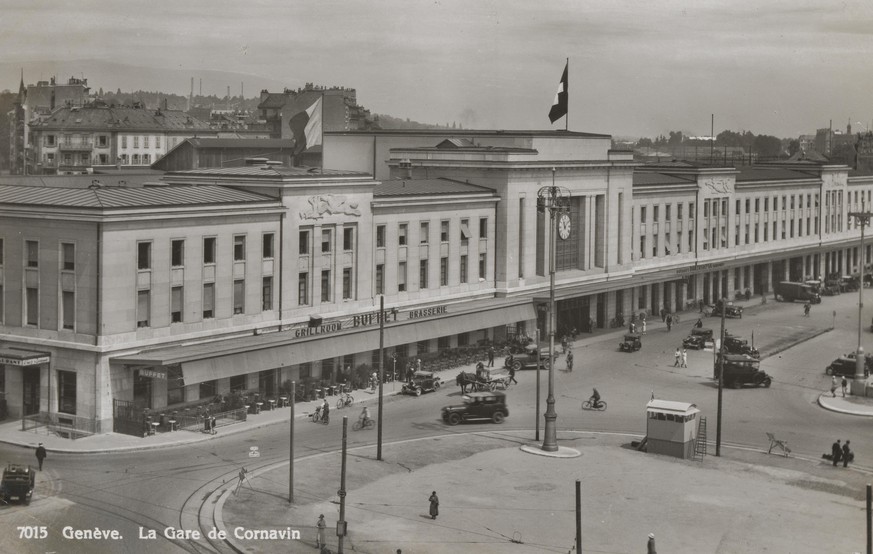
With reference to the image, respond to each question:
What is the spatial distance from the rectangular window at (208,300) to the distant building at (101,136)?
65206mm

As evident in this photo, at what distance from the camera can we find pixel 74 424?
187ft

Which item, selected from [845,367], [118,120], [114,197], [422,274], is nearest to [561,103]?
[422,274]

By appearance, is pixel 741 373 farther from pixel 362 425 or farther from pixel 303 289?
pixel 303 289

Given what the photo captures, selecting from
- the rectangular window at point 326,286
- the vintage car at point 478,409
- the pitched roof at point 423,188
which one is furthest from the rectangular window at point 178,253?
the pitched roof at point 423,188

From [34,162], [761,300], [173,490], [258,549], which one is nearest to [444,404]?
[173,490]

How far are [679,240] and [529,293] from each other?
99.9 feet

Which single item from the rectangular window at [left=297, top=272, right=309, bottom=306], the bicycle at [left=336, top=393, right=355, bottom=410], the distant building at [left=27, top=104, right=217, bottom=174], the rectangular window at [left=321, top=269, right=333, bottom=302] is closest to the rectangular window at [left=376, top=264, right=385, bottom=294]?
the rectangular window at [left=321, top=269, right=333, bottom=302]

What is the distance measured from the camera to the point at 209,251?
212ft

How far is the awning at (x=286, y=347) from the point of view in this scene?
59344mm

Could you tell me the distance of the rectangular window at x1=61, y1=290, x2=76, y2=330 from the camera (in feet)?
191

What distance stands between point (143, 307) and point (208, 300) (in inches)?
198

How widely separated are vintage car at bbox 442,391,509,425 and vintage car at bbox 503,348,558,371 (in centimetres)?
1388

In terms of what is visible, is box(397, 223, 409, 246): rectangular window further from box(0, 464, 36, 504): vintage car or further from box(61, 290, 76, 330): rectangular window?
box(0, 464, 36, 504): vintage car

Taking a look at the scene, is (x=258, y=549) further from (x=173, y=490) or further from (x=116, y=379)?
(x=116, y=379)
